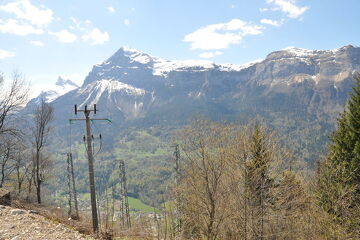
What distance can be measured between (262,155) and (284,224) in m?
5.69

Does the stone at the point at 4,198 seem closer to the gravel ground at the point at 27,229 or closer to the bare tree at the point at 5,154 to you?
the gravel ground at the point at 27,229

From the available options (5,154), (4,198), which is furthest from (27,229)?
(5,154)

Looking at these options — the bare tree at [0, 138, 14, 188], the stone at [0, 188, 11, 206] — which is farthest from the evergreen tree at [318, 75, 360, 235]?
the bare tree at [0, 138, 14, 188]

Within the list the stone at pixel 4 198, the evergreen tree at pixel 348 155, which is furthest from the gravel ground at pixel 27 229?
the evergreen tree at pixel 348 155

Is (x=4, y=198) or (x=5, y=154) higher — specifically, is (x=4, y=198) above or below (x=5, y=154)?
below

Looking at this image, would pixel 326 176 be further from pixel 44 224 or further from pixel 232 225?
pixel 44 224

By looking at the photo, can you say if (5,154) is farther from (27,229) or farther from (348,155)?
(348,155)

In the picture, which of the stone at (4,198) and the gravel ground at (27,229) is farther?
the stone at (4,198)

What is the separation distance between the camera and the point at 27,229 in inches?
537

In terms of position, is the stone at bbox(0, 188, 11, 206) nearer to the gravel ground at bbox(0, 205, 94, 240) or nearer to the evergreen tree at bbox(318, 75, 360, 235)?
the gravel ground at bbox(0, 205, 94, 240)

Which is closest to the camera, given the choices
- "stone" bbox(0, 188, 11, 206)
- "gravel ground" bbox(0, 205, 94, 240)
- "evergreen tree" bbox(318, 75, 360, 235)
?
"gravel ground" bbox(0, 205, 94, 240)

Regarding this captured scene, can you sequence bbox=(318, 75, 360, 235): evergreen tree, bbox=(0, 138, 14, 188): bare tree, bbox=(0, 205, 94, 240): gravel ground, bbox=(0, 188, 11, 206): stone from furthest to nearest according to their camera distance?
bbox=(0, 138, 14, 188): bare tree
bbox=(0, 188, 11, 206): stone
bbox=(318, 75, 360, 235): evergreen tree
bbox=(0, 205, 94, 240): gravel ground

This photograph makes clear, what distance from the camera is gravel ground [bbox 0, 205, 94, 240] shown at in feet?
41.8

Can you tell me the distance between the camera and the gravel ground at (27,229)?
41.8 feet
